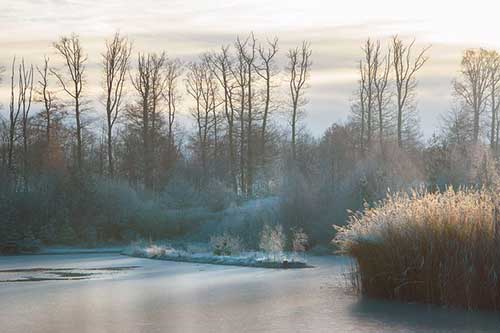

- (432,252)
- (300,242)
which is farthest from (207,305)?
(300,242)

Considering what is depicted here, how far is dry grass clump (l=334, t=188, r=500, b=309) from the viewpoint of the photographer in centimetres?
1428

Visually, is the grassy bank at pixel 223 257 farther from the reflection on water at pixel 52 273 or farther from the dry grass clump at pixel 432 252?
the dry grass clump at pixel 432 252

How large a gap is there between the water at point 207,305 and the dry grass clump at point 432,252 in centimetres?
46

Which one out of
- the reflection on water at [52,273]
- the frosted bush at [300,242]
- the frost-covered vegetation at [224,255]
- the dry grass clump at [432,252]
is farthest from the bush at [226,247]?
the dry grass clump at [432,252]

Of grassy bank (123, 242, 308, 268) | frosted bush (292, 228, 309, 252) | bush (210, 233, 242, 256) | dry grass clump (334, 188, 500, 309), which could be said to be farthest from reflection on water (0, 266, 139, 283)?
dry grass clump (334, 188, 500, 309)

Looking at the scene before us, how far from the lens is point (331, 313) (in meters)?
14.0

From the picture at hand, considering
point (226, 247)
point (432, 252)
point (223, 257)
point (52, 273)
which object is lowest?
point (52, 273)

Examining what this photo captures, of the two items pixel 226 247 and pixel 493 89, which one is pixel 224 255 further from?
pixel 493 89

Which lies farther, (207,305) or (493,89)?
(493,89)

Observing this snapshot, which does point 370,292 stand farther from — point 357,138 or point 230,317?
point 357,138

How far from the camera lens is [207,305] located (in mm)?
15414

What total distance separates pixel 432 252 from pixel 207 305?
447 cm

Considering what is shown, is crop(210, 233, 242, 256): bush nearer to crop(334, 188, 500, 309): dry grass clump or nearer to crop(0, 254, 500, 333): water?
crop(0, 254, 500, 333): water

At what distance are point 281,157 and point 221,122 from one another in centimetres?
445
